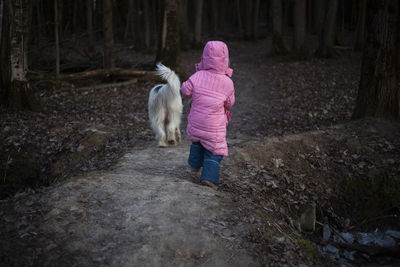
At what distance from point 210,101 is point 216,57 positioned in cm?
57

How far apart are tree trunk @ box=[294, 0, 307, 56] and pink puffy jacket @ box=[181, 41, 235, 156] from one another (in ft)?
46.2

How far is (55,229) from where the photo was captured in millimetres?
3852

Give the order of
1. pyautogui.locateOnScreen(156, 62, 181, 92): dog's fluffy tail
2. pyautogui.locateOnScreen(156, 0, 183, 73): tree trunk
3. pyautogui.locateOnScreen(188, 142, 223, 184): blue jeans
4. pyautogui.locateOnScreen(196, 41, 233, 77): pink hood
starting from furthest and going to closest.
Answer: pyautogui.locateOnScreen(156, 0, 183, 73): tree trunk → pyautogui.locateOnScreen(156, 62, 181, 92): dog's fluffy tail → pyautogui.locateOnScreen(188, 142, 223, 184): blue jeans → pyautogui.locateOnScreen(196, 41, 233, 77): pink hood

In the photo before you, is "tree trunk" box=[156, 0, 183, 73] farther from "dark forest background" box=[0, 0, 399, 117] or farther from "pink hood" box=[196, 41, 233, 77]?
"pink hood" box=[196, 41, 233, 77]

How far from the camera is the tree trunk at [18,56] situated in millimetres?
8741

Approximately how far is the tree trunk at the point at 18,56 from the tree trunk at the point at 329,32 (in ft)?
43.7

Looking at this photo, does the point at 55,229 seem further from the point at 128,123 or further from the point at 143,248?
the point at 128,123

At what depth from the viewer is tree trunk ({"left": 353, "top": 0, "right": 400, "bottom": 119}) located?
25.8 feet

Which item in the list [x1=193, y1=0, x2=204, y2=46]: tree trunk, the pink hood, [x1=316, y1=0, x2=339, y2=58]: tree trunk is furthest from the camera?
[x1=193, y1=0, x2=204, y2=46]: tree trunk

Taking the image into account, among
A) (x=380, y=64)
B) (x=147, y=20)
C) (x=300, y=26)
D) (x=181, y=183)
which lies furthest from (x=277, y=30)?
(x=181, y=183)

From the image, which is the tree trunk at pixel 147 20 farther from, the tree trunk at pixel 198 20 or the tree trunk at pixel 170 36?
the tree trunk at pixel 170 36

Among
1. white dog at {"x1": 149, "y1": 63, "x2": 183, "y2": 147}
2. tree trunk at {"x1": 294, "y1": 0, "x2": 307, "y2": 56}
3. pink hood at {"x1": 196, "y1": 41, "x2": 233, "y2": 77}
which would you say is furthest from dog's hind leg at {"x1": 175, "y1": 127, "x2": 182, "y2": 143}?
tree trunk at {"x1": 294, "y1": 0, "x2": 307, "y2": 56}

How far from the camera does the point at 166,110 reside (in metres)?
6.83

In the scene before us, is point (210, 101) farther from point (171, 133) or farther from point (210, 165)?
point (171, 133)
